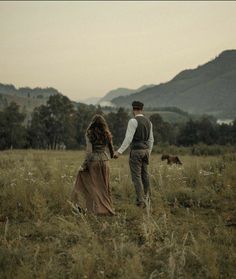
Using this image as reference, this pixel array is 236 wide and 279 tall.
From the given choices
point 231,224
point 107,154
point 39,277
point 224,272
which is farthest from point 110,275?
point 107,154

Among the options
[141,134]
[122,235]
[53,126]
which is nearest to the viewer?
[122,235]

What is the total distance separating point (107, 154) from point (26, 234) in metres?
2.60

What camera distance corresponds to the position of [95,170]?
759cm

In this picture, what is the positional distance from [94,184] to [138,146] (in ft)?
4.20

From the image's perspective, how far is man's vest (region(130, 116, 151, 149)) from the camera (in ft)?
25.9

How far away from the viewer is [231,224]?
6352 millimetres

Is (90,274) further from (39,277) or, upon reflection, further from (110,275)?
(39,277)

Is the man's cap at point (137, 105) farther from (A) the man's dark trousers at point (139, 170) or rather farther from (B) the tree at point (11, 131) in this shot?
(B) the tree at point (11, 131)

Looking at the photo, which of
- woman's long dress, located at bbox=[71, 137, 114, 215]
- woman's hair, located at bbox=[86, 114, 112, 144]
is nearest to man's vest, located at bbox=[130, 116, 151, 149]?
woman's long dress, located at bbox=[71, 137, 114, 215]

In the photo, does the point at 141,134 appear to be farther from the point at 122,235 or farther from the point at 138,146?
the point at 122,235

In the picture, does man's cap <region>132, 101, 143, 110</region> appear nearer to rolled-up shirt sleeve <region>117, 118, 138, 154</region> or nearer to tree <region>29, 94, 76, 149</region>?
rolled-up shirt sleeve <region>117, 118, 138, 154</region>

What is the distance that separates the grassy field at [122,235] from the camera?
4.51 m

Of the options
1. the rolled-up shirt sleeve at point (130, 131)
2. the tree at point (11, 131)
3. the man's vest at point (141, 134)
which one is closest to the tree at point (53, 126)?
the tree at point (11, 131)

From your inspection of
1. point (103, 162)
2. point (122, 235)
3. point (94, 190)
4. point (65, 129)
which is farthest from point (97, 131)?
point (65, 129)
